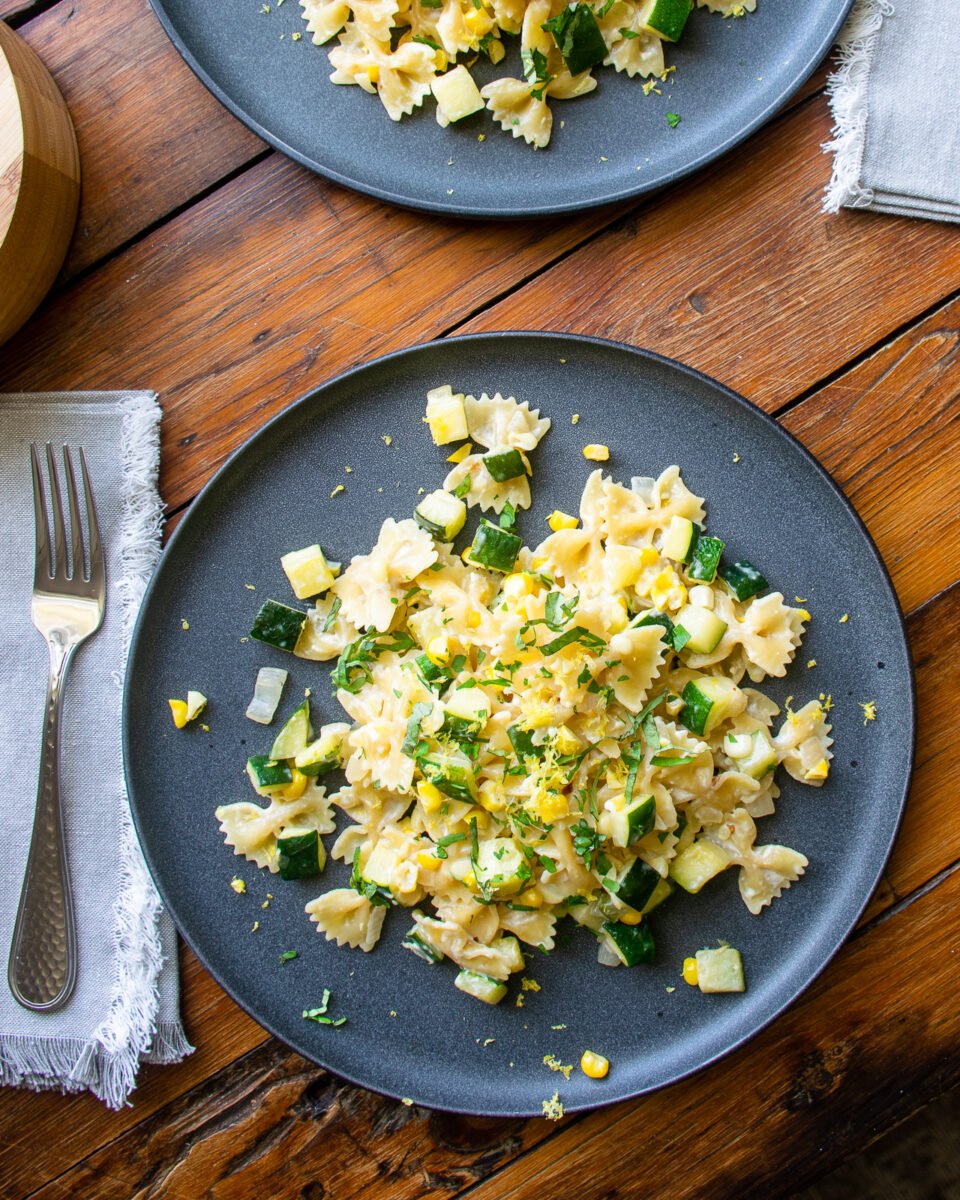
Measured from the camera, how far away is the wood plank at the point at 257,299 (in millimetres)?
3131

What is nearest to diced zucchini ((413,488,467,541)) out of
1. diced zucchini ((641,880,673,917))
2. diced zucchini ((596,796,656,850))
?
diced zucchini ((596,796,656,850))

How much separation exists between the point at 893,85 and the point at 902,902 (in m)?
2.40

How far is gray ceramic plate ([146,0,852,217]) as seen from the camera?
299 cm

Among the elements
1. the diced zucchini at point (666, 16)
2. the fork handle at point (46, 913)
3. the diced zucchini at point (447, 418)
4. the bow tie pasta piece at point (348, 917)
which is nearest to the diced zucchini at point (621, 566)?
the diced zucchini at point (447, 418)

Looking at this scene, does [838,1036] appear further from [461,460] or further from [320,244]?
[320,244]

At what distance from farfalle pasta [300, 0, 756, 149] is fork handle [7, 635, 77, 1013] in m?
2.10

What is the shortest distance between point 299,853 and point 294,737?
0.32 meters

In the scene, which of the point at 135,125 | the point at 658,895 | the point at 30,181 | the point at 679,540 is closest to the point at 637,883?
the point at 658,895

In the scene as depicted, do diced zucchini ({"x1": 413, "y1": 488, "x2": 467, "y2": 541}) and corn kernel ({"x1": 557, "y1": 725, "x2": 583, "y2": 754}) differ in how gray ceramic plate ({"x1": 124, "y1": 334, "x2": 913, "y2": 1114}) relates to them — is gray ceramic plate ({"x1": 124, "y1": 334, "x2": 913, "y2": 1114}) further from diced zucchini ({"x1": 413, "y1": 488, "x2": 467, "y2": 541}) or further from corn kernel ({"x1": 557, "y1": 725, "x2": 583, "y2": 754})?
corn kernel ({"x1": 557, "y1": 725, "x2": 583, "y2": 754})

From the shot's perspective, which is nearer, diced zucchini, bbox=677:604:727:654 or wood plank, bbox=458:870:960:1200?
diced zucchini, bbox=677:604:727:654

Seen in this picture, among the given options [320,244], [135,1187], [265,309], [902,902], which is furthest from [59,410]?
[902,902]

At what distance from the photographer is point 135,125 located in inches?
127

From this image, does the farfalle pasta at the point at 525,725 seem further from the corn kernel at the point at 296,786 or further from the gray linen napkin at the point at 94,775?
the gray linen napkin at the point at 94,775

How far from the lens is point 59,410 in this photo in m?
3.15
